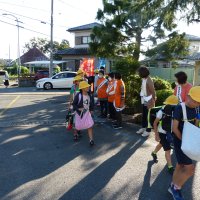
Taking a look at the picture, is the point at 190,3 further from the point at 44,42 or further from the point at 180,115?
the point at 44,42

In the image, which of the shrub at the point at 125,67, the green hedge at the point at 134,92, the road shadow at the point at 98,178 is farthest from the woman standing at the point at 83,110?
the shrub at the point at 125,67

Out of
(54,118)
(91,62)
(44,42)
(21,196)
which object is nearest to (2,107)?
(54,118)

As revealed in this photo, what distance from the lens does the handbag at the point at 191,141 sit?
3547 millimetres

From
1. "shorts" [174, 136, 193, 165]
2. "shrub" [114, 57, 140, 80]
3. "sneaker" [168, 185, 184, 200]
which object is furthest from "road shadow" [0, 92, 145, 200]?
"shrub" [114, 57, 140, 80]

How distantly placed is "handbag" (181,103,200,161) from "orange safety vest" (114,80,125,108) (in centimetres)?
451

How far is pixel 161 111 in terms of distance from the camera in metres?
4.54

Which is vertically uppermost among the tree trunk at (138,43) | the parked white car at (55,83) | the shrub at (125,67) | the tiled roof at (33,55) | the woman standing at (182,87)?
the tiled roof at (33,55)

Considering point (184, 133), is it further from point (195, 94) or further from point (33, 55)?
point (33, 55)

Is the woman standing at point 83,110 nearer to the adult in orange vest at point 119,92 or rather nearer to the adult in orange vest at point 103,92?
the adult in orange vest at point 119,92

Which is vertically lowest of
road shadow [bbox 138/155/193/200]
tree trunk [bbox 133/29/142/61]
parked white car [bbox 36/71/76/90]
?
road shadow [bbox 138/155/193/200]

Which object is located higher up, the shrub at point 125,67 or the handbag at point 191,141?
the shrub at point 125,67

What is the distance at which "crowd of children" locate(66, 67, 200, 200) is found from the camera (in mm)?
3836

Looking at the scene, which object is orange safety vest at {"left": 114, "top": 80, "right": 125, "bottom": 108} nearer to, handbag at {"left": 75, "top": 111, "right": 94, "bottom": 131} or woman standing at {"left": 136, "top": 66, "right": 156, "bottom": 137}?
woman standing at {"left": 136, "top": 66, "right": 156, "bottom": 137}

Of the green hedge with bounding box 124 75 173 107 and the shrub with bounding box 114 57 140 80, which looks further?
the shrub with bounding box 114 57 140 80
